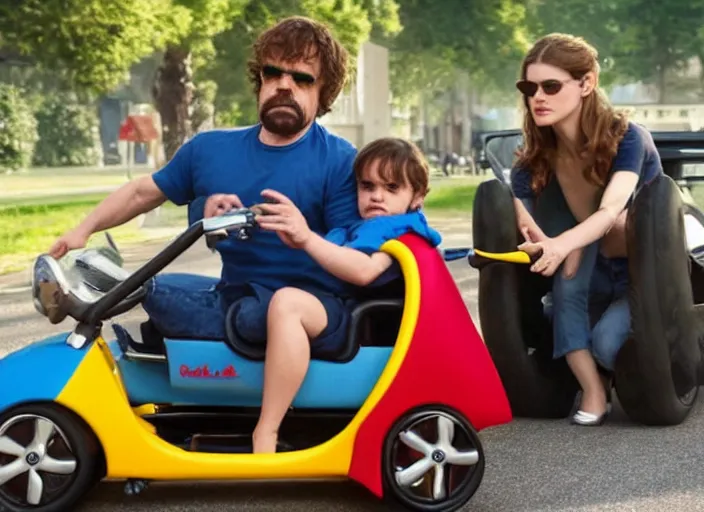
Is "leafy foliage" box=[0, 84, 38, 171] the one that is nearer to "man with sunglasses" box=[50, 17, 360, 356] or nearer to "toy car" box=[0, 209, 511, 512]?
"man with sunglasses" box=[50, 17, 360, 356]

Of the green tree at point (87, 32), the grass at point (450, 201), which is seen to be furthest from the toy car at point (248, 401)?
the grass at point (450, 201)

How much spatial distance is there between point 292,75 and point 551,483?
4.77 ft

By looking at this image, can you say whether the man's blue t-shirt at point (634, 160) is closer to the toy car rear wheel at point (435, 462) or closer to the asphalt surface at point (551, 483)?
the asphalt surface at point (551, 483)

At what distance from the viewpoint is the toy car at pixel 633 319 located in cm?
494

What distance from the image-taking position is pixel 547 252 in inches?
179

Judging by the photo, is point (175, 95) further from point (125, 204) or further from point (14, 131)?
point (125, 204)

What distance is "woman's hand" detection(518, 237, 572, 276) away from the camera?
14.8 ft

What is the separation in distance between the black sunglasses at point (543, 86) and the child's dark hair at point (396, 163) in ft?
3.47

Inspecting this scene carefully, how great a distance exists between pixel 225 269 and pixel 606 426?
1.70 metres

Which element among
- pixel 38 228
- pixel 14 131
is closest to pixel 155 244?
pixel 38 228

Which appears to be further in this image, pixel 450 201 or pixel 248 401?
pixel 450 201

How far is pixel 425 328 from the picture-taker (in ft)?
12.7

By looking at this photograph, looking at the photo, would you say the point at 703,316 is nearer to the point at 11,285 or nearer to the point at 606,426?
the point at 606,426

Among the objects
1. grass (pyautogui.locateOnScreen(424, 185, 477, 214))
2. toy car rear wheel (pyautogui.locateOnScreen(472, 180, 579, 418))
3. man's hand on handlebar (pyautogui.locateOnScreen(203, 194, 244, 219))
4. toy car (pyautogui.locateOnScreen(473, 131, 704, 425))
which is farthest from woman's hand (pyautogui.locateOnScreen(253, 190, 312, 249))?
grass (pyautogui.locateOnScreen(424, 185, 477, 214))
